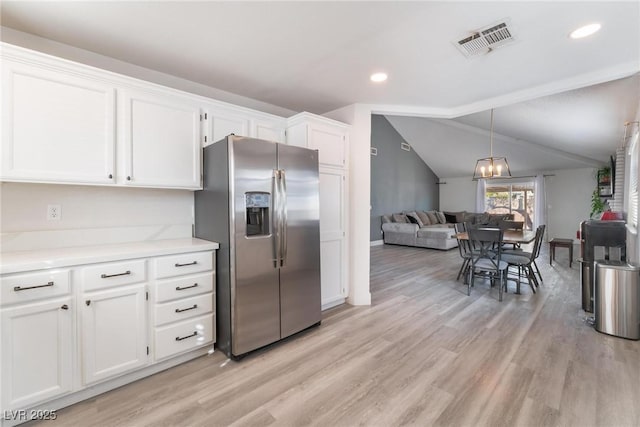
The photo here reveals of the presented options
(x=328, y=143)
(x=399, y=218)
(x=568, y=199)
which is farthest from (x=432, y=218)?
(x=328, y=143)

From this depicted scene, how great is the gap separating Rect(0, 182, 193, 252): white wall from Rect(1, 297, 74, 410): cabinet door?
67 centimetres

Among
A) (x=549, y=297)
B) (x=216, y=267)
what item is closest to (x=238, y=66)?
(x=216, y=267)

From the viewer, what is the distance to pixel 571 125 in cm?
502

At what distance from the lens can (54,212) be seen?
6.94ft

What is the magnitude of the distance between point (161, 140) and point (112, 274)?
1.12m

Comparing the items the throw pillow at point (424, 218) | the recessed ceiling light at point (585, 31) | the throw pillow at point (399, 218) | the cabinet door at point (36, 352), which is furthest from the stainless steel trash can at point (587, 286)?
the throw pillow at point (424, 218)

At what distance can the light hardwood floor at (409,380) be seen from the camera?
1.67 m

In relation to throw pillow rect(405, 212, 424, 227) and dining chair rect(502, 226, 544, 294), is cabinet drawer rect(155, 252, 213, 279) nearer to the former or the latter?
dining chair rect(502, 226, 544, 294)

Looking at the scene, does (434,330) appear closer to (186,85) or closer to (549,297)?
(549,297)

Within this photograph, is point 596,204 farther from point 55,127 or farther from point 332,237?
point 55,127

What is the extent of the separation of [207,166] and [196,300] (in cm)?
116

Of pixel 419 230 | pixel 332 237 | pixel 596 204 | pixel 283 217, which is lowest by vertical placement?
pixel 419 230

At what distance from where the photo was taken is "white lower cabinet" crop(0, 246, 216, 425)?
5.13 feet

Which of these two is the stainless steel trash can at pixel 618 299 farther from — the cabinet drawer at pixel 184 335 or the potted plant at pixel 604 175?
the potted plant at pixel 604 175
